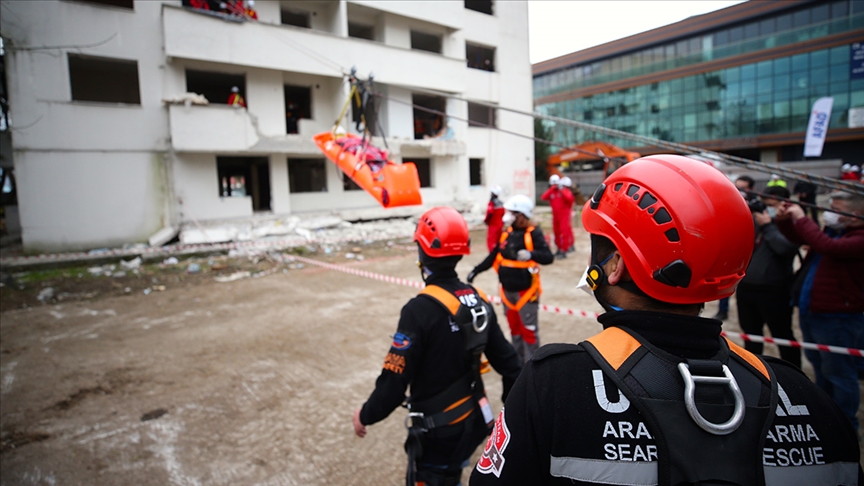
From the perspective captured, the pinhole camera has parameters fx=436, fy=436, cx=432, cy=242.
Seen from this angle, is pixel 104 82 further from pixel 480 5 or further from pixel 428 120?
pixel 480 5

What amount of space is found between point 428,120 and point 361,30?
200 inches

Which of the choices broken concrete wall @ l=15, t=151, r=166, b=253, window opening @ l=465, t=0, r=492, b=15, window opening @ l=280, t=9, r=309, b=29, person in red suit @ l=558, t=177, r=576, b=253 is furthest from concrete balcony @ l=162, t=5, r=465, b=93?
person in red suit @ l=558, t=177, r=576, b=253

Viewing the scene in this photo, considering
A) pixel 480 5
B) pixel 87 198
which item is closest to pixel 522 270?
pixel 87 198

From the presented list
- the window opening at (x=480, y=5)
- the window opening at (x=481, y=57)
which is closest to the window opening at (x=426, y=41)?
the window opening at (x=481, y=57)

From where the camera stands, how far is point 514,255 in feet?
15.4

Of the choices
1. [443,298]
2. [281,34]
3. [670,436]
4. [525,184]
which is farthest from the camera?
[525,184]

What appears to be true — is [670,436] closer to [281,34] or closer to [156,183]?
[156,183]

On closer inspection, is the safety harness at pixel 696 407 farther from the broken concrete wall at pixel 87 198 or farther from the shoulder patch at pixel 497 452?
the broken concrete wall at pixel 87 198

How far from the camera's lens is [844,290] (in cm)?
331

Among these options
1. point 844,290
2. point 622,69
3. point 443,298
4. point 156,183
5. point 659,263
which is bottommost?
point 844,290

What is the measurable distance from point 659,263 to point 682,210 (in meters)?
0.14

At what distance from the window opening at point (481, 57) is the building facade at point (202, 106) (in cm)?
153

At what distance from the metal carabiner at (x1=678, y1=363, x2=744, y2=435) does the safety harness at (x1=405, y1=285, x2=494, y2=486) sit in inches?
59.9

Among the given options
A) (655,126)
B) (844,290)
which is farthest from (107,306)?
(655,126)
